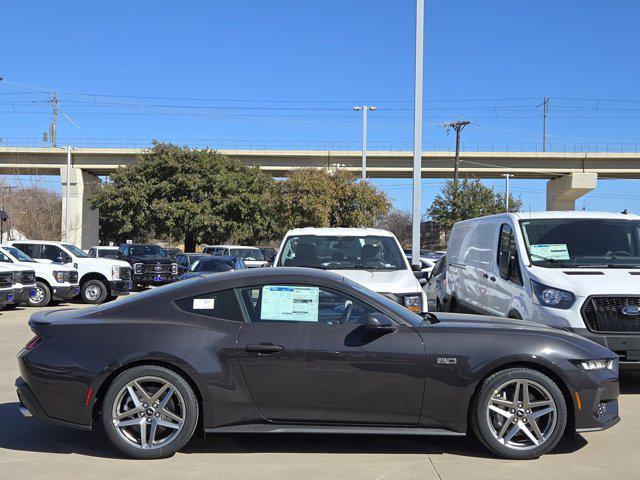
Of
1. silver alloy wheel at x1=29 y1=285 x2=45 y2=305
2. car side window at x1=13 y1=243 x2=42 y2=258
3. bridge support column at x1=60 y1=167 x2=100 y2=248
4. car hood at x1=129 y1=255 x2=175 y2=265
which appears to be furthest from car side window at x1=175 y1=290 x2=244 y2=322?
bridge support column at x1=60 y1=167 x2=100 y2=248

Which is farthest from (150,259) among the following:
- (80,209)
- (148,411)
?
(80,209)

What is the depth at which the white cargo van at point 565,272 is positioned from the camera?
6.89 metres

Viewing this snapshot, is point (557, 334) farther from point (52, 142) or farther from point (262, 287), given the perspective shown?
point (52, 142)

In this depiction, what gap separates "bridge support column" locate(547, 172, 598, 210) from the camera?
49.9 m

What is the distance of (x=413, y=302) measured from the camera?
810 cm

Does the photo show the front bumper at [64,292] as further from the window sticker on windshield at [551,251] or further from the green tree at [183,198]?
the green tree at [183,198]

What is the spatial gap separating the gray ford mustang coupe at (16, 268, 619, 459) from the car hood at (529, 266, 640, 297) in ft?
6.79

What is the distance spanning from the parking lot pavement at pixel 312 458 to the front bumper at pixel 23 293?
1008 centimetres

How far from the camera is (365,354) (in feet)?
16.1

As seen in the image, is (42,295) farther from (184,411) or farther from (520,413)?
(520,413)

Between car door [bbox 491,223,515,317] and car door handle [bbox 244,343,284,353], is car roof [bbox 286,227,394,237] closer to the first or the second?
car door [bbox 491,223,515,317]

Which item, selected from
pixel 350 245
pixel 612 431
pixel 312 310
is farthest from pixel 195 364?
pixel 350 245

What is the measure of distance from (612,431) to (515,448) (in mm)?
1466

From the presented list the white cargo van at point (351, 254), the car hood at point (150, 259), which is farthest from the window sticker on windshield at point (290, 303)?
the car hood at point (150, 259)
